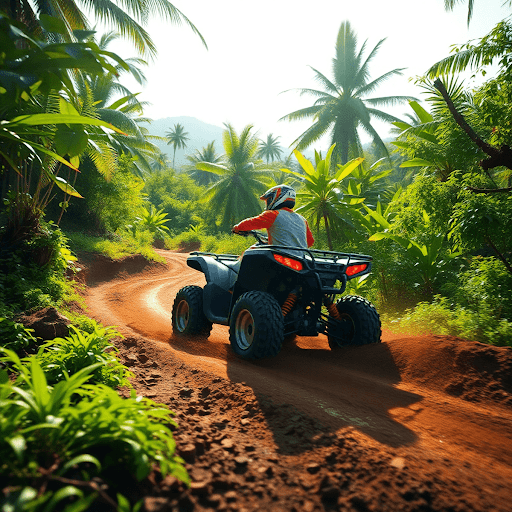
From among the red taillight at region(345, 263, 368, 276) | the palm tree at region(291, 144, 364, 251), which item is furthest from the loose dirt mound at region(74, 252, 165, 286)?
the red taillight at region(345, 263, 368, 276)

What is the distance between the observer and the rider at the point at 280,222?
14.4 ft

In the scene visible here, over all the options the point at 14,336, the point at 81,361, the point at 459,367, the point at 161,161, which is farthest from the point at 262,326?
the point at 161,161

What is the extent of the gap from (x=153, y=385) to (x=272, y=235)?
2313 mm

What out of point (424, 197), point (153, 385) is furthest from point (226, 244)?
point (153, 385)

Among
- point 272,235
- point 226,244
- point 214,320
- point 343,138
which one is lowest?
point 214,320

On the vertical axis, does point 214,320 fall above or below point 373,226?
below

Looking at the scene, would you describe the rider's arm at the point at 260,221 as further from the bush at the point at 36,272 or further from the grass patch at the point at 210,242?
the grass patch at the point at 210,242

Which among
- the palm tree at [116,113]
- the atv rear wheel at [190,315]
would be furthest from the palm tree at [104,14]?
the atv rear wheel at [190,315]

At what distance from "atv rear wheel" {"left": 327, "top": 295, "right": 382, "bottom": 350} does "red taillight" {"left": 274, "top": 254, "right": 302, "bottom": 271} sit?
104 cm

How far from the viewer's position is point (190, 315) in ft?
16.5

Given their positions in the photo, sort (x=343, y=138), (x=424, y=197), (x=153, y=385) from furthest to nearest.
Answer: (x=343, y=138), (x=424, y=197), (x=153, y=385)

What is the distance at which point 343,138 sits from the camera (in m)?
29.4

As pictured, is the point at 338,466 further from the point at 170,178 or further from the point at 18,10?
the point at 170,178

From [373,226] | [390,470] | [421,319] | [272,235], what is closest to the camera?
[390,470]
